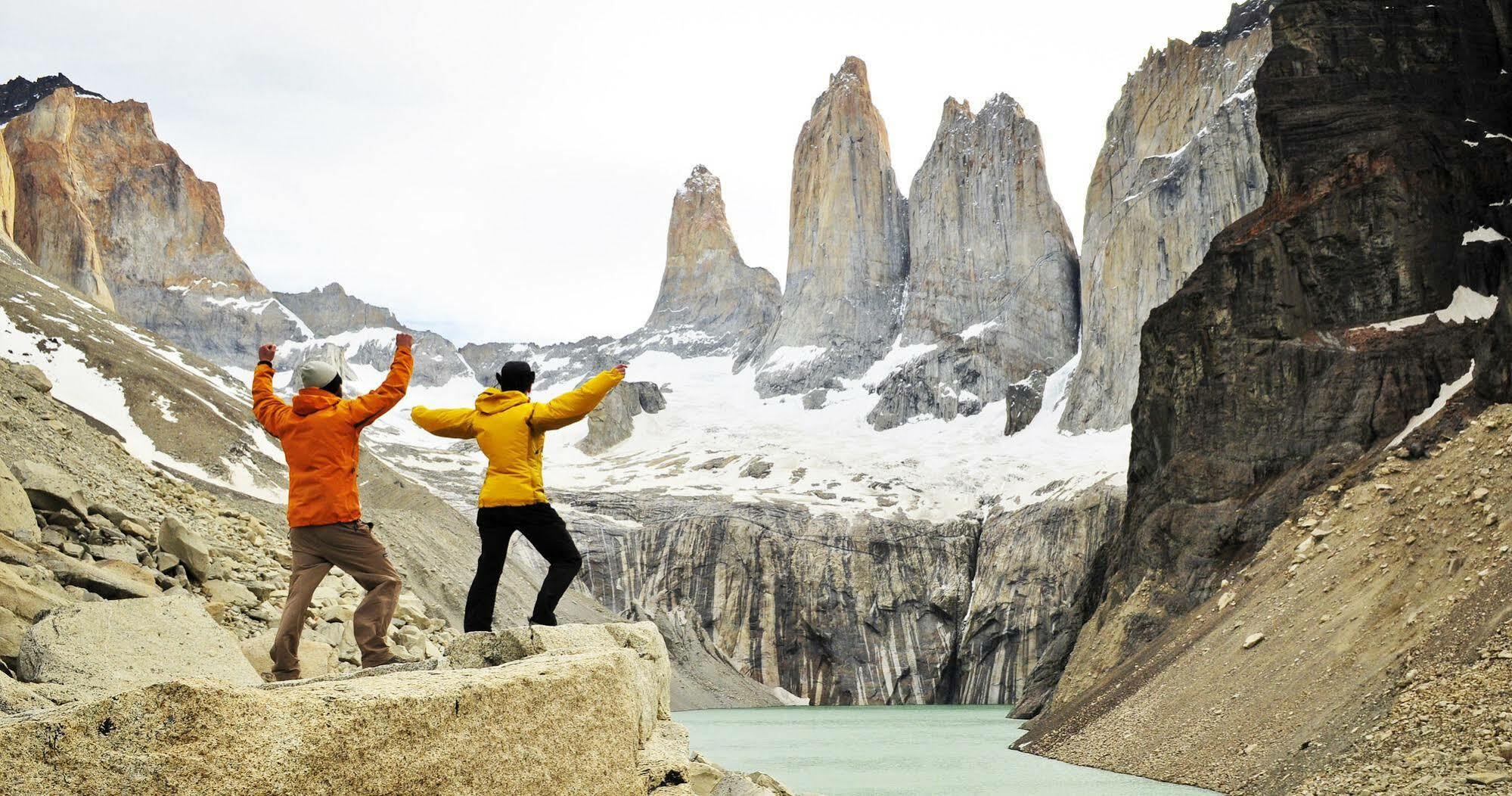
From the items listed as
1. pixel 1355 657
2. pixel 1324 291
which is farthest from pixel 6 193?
pixel 1355 657

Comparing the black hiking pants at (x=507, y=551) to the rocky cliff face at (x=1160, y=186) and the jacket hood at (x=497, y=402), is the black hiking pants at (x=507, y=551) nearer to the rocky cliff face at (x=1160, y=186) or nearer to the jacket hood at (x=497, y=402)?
the jacket hood at (x=497, y=402)

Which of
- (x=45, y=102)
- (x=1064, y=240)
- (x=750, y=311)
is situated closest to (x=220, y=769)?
(x=1064, y=240)

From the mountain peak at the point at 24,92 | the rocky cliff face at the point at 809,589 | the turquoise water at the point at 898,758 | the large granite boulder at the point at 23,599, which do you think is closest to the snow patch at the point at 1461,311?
the turquoise water at the point at 898,758

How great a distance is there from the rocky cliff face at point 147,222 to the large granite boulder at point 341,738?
115 metres

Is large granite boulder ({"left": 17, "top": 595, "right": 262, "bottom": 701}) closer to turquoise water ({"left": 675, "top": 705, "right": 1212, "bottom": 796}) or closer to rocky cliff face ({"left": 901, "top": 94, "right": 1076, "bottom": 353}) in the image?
turquoise water ({"left": 675, "top": 705, "right": 1212, "bottom": 796})

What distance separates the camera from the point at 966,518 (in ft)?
268

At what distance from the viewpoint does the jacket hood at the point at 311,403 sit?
8266 millimetres

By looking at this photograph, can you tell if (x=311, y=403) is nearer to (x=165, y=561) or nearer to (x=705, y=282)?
(x=165, y=561)

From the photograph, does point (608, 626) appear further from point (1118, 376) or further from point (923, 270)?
point (923, 270)

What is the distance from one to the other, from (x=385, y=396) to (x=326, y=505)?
0.82 meters

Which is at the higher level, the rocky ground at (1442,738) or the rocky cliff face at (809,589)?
the rocky ground at (1442,738)

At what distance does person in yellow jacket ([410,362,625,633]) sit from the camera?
26.8 ft

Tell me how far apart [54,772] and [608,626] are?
4.83 metres

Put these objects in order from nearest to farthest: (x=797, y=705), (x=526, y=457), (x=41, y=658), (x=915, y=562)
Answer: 1. (x=41, y=658)
2. (x=526, y=457)
3. (x=797, y=705)
4. (x=915, y=562)
